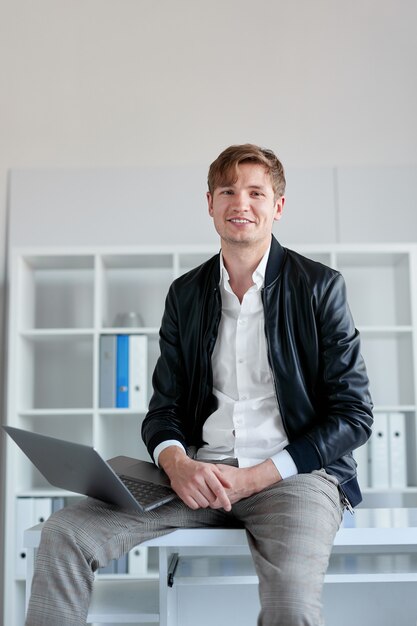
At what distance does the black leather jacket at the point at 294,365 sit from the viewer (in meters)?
1.75

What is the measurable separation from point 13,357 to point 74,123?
50.4 inches

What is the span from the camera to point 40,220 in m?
3.69

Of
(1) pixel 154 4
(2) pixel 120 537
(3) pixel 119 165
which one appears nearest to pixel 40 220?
(3) pixel 119 165

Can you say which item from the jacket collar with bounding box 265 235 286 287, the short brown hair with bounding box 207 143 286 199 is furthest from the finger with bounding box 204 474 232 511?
the short brown hair with bounding box 207 143 286 199

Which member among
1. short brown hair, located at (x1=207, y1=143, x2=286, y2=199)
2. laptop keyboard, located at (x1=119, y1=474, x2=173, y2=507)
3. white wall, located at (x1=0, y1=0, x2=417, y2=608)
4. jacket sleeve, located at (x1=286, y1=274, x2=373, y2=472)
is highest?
white wall, located at (x1=0, y1=0, x2=417, y2=608)

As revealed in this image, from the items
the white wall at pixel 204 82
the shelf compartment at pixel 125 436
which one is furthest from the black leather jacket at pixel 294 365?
the white wall at pixel 204 82

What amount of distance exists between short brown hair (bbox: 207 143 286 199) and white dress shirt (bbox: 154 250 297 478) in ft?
0.72

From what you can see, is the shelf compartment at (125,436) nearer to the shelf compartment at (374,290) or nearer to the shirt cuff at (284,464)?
the shelf compartment at (374,290)

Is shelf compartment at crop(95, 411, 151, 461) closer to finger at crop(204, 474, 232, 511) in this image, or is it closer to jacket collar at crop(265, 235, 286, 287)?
jacket collar at crop(265, 235, 286, 287)

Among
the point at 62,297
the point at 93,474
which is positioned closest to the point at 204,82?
the point at 62,297

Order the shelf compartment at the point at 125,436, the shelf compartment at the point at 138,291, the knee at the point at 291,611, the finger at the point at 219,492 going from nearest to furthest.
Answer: the knee at the point at 291,611, the finger at the point at 219,492, the shelf compartment at the point at 125,436, the shelf compartment at the point at 138,291

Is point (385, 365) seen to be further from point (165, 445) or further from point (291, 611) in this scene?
point (291, 611)

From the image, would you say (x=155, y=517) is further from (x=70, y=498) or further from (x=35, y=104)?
(x=35, y=104)

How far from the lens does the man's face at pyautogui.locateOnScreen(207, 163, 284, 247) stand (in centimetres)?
192
